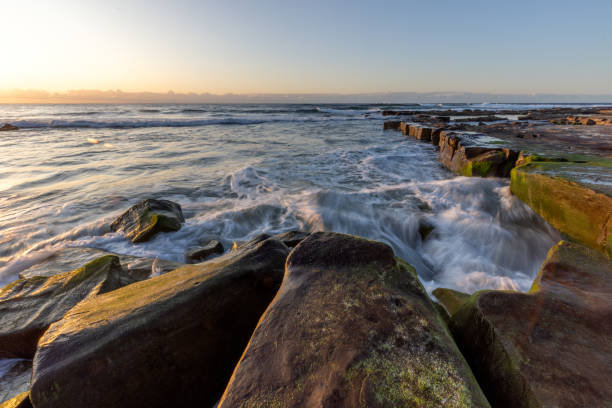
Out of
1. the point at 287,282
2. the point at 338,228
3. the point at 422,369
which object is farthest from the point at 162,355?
the point at 338,228

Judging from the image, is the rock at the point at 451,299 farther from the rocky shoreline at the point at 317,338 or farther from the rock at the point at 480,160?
the rock at the point at 480,160

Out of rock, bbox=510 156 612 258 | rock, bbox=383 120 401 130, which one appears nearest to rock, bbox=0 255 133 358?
rock, bbox=510 156 612 258

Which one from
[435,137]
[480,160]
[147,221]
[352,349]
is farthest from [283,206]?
→ [435,137]

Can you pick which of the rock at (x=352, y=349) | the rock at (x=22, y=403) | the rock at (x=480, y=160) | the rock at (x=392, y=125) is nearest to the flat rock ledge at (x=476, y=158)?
the rock at (x=480, y=160)

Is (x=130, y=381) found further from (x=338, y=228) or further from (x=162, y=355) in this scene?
(x=338, y=228)

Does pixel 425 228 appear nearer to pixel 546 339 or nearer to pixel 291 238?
pixel 291 238

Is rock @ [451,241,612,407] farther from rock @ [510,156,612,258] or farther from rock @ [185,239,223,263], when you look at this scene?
rock @ [185,239,223,263]

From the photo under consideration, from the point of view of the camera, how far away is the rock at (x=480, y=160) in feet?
19.7

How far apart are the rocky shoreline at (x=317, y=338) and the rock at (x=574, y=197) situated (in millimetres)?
1308

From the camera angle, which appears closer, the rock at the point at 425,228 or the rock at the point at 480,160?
the rock at the point at 425,228

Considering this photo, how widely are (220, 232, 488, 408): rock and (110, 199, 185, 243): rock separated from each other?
11.8 ft

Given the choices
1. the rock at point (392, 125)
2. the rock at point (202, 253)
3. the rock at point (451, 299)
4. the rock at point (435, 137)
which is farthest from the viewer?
the rock at point (392, 125)

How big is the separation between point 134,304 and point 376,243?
65.5 inches

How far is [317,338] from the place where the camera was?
116cm
